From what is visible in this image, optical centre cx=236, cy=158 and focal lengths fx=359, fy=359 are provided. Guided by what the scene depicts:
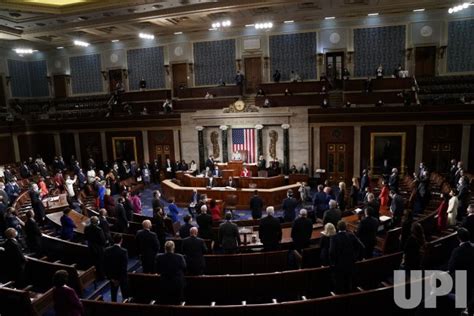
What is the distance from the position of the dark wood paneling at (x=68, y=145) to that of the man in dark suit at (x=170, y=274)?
18498mm

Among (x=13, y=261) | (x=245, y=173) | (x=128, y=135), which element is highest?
(x=128, y=135)

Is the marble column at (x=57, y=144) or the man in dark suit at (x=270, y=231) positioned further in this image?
the marble column at (x=57, y=144)

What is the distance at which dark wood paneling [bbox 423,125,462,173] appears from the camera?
15188mm

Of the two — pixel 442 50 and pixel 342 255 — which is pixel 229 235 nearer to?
pixel 342 255

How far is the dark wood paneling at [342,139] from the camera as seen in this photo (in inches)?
654

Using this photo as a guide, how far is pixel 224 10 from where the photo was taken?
16781 mm

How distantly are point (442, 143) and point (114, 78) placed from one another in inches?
749

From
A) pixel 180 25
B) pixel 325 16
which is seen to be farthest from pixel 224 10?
pixel 325 16

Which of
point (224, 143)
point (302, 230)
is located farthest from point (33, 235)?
point (224, 143)

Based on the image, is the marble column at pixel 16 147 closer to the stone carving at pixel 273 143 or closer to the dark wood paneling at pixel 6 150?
the dark wood paneling at pixel 6 150

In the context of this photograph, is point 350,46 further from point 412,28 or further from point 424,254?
point 424,254

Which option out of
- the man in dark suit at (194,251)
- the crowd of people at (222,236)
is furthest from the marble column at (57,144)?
the man in dark suit at (194,251)

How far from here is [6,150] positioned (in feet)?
66.4

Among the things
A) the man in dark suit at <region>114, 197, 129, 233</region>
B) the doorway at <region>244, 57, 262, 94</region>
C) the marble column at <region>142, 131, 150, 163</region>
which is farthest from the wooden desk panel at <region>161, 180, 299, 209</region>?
the doorway at <region>244, 57, 262, 94</region>
